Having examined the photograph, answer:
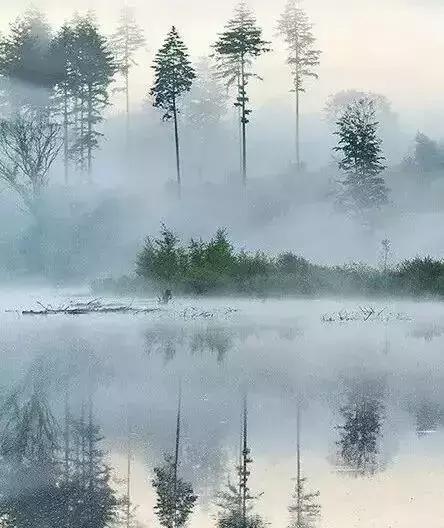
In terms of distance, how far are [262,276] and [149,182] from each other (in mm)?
52177

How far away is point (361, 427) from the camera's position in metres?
15.0

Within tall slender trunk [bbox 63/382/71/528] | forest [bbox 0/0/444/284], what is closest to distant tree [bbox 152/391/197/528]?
tall slender trunk [bbox 63/382/71/528]

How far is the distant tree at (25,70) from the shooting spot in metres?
90.1

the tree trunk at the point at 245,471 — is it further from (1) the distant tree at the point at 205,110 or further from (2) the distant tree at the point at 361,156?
(1) the distant tree at the point at 205,110

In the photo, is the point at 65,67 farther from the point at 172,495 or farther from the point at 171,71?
the point at 172,495

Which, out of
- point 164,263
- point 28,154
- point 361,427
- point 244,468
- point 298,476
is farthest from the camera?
point 28,154

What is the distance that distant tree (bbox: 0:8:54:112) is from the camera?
90.1 meters

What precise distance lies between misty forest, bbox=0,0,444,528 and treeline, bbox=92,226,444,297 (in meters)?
0.09

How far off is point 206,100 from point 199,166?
7.23 metres

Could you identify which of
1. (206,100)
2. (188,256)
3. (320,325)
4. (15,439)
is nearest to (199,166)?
(206,100)

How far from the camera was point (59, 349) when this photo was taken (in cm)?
2634

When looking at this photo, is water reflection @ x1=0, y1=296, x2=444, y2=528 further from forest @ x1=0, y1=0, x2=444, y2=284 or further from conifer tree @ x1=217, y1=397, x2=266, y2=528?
forest @ x1=0, y1=0, x2=444, y2=284

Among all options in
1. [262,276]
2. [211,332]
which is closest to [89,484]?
[211,332]

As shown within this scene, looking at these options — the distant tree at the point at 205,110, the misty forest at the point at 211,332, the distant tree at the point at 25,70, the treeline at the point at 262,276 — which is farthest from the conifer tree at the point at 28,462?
the distant tree at the point at 205,110
